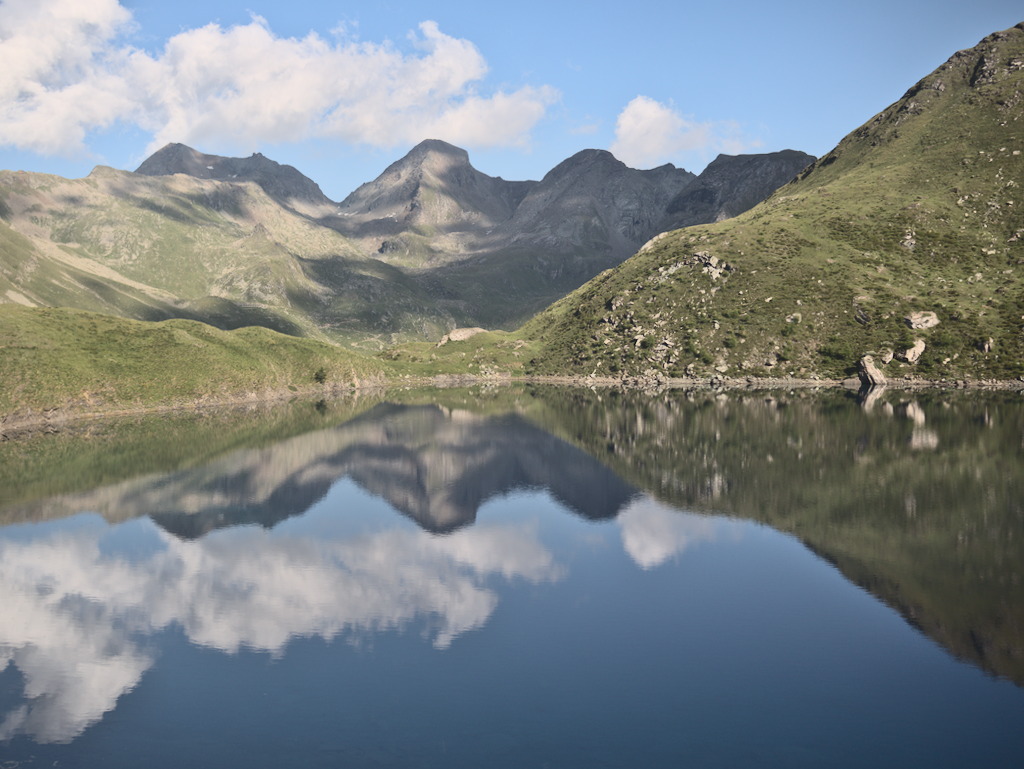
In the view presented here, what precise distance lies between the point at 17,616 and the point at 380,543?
2473cm

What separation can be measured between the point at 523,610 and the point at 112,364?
137013 mm

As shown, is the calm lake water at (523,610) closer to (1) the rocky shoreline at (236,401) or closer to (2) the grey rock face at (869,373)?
(1) the rocky shoreline at (236,401)

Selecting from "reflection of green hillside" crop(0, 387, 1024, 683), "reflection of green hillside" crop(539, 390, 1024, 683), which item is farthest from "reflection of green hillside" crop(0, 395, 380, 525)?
"reflection of green hillside" crop(539, 390, 1024, 683)

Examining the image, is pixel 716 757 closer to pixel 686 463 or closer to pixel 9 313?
pixel 686 463

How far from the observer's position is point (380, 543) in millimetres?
57906

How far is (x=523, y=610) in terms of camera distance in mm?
41469

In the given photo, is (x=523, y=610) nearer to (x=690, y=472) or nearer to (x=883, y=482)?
(x=690, y=472)

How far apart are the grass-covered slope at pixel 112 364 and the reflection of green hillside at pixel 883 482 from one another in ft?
278

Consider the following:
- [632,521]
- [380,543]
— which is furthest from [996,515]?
[380,543]

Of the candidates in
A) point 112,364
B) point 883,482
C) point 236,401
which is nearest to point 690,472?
point 883,482

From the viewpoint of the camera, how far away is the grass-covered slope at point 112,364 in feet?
423

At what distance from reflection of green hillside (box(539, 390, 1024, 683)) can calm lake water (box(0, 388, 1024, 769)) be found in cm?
38

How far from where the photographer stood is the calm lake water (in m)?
27.3

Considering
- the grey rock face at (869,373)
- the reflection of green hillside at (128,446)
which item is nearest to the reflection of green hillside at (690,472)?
the reflection of green hillside at (128,446)
